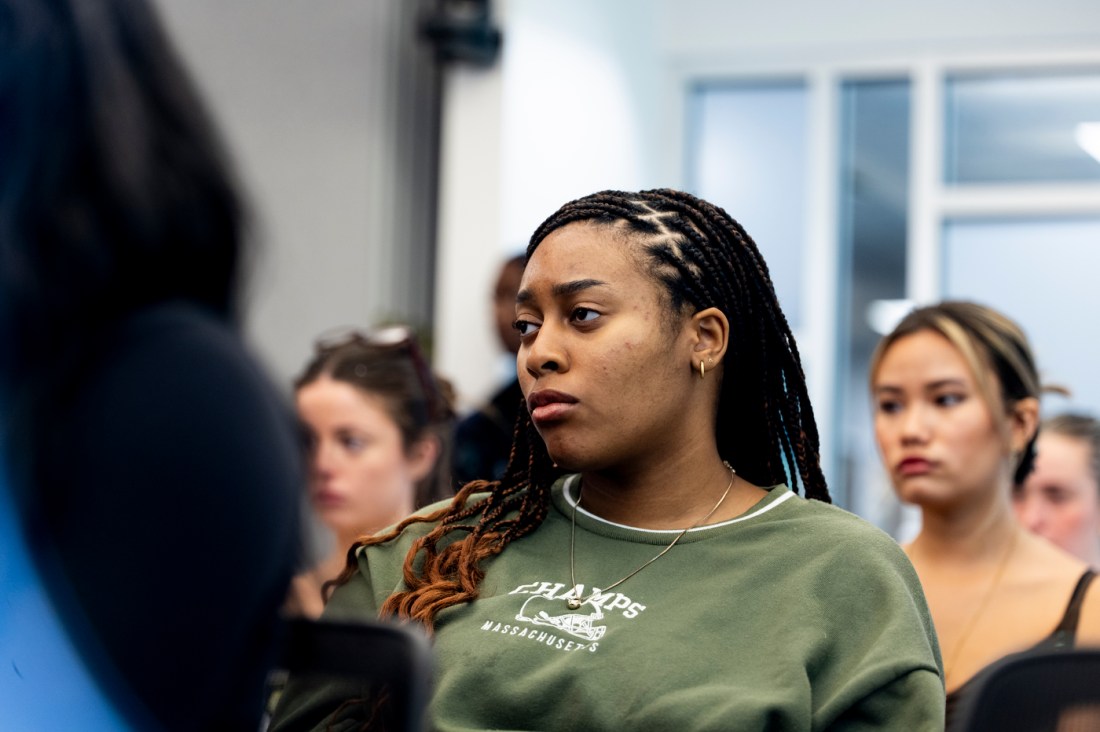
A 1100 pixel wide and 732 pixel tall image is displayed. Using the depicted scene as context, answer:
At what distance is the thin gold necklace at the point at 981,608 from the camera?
2.48m

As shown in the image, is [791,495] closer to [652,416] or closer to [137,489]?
[652,416]

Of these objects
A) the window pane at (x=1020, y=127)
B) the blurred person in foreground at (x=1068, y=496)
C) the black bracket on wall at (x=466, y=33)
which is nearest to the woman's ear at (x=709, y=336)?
the blurred person in foreground at (x=1068, y=496)

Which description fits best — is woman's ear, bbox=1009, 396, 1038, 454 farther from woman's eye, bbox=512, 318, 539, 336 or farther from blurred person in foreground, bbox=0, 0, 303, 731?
blurred person in foreground, bbox=0, 0, 303, 731

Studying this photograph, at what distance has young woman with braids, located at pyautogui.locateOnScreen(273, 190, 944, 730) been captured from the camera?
1.63 meters

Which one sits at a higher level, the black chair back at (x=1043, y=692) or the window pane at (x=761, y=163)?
the window pane at (x=761, y=163)

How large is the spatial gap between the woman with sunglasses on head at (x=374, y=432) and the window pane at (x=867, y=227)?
363 cm

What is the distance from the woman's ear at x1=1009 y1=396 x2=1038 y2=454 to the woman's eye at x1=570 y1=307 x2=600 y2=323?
4.15ft

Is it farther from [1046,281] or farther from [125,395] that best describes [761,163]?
[125,395]

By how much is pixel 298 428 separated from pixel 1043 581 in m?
1.95

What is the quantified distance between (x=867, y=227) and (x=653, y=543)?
16.5 feet

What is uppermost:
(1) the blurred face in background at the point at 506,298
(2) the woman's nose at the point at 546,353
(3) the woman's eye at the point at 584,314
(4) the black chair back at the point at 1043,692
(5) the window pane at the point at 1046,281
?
(5) the window pane at the point at 1046,281

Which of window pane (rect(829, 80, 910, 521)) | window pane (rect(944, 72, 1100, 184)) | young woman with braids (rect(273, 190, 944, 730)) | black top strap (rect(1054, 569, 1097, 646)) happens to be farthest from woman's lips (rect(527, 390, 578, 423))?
window pane (rect(944, 72, 1100, 184))

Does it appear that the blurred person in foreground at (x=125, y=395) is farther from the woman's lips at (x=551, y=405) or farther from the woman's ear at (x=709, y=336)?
the woman's ear at (x=709, y=336)

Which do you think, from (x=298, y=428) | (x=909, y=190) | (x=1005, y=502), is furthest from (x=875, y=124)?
(x=298, y=428)
